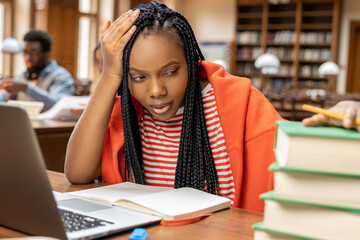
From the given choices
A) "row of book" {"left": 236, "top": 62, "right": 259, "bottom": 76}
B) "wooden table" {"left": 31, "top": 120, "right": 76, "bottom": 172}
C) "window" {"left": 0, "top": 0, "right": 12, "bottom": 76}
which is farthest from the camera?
"row of book" {"left": 236, "top": 62, "right": 259, "bottom": 76}

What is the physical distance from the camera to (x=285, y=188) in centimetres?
66

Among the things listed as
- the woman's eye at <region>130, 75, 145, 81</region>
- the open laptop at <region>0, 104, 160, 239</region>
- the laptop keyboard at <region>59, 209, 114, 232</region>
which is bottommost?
the laptop keyboard at <region>59, 209, 114, 232</region>

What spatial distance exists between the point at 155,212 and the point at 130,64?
1.44 feet

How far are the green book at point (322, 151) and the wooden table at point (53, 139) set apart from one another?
2042mm

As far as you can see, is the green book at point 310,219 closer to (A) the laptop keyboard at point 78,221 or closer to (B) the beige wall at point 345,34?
(A) the laptop keyboard at point 78,221

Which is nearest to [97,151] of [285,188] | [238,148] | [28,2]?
[238,148]

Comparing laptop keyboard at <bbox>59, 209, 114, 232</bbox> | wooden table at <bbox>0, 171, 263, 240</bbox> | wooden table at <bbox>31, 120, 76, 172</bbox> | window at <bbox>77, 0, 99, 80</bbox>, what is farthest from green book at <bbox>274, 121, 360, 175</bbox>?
window at <bbox>77, 0, 99, 80</bbox>

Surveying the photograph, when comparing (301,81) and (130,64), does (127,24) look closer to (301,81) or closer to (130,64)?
(130,64)

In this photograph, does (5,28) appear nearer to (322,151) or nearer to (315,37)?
(315,37)

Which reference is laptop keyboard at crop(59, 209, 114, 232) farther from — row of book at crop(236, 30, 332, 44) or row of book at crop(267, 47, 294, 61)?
row of book at crop(267, 47, 294, 61)

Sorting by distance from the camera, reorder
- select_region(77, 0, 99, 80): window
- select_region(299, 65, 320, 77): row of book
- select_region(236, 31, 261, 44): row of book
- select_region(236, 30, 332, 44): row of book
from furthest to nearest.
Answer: select_region(77, 0, 99, 80): window < select_region(236, 31, 261, 44): row of book < select_region(299, 65, 320, 77): row of book < select_region(236, 30, 332, 44): row of book

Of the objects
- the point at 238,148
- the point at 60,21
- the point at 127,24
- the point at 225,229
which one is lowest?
the point at 225,229

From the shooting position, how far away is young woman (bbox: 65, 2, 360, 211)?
4.05ft

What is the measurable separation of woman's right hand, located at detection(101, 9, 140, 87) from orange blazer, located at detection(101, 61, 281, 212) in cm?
18
